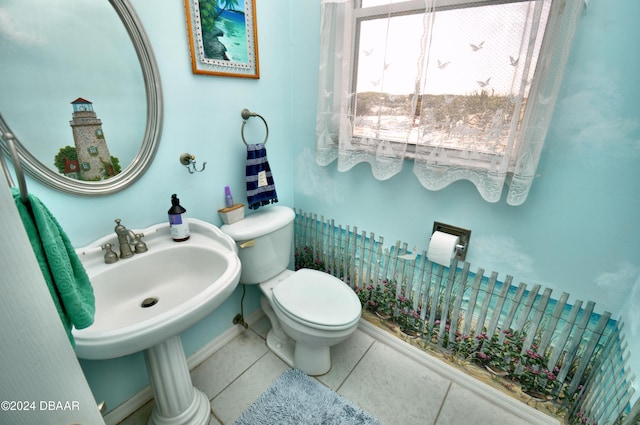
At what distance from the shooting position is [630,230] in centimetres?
93

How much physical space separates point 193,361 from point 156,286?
0.61 metres

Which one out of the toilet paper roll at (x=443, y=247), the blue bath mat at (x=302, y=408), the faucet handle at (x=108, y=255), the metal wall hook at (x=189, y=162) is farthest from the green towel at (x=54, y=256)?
the toilet paper roll at (x=443, y=247)

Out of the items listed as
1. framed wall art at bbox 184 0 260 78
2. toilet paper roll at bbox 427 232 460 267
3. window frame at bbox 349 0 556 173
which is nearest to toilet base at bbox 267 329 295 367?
toilet paper roll at bbox 427 232 460 267

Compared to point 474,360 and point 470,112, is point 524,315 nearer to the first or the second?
point 474,360

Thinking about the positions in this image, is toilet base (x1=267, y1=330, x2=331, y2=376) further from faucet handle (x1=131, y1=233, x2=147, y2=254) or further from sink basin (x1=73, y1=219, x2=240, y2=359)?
faucet handle (x1=131, y1=233, x2=147, y2=254)

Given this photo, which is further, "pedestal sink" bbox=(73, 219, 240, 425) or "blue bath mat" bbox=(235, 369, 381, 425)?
"blue bath mat" bbox=(235, 369, 381, 425)

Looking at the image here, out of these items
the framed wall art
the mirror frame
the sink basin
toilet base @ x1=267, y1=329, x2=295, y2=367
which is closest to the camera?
the sink basin

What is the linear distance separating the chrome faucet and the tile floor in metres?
0.78

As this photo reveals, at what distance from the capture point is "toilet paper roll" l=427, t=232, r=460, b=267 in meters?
1.22

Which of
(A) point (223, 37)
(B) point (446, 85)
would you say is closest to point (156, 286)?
(A) point (223, 37)

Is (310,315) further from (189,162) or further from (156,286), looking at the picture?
(189,162)

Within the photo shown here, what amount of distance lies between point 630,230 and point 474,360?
86 centimetres

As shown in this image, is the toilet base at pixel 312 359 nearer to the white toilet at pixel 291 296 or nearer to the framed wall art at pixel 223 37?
the white toilet at pixel 291 296

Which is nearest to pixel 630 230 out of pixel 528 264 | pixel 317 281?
pixel 528 264
